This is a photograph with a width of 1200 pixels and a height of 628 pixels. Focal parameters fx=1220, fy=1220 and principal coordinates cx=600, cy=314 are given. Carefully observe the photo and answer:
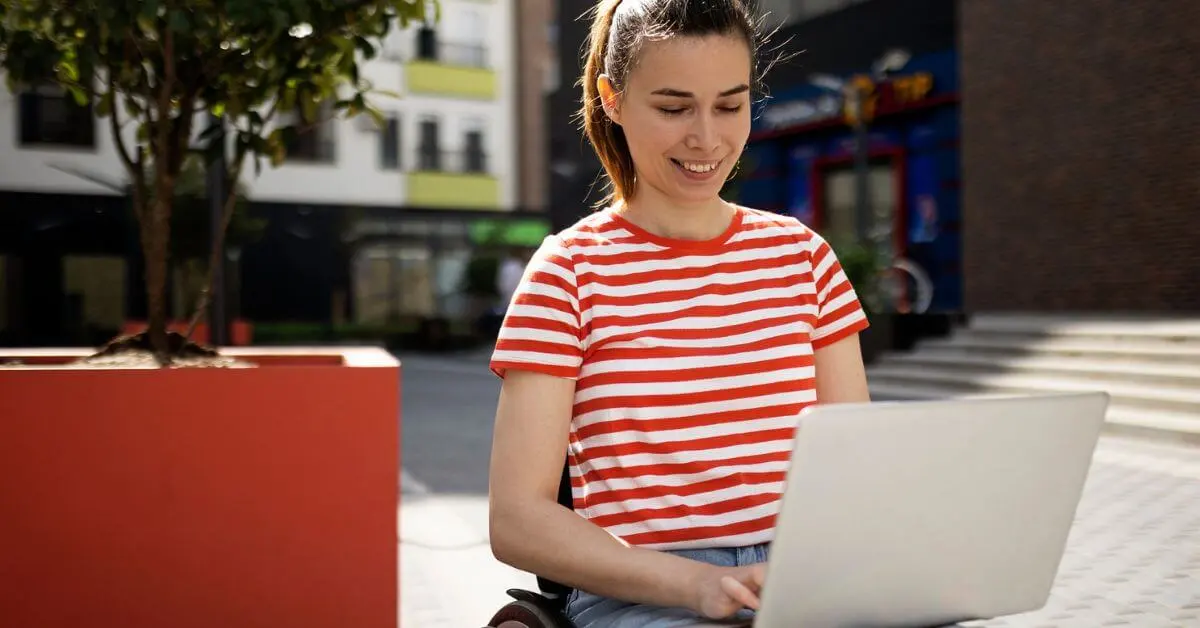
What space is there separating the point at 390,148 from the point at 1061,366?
20.8 metres

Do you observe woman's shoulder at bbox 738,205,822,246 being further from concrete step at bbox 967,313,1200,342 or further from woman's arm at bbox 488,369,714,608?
concrete step at bbox 967,313,1200,342

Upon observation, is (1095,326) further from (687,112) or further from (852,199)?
(852,199)

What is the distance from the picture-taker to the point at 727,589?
1.40 m

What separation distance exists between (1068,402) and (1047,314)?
13.2 meters

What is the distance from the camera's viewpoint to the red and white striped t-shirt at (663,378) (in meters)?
1.66

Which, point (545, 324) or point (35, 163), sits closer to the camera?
point (545, 324)

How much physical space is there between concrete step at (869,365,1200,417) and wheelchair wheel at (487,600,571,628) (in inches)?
308

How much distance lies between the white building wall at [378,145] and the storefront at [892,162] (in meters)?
9.05

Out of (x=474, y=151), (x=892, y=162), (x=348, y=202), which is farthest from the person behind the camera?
(x=474, y=151)

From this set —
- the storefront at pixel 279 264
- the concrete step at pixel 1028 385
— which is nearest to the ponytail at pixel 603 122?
the concrete step at pixel 1028 385

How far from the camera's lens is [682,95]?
172 centimetres

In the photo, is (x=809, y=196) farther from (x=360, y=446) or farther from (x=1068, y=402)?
(x=1068, y=402)

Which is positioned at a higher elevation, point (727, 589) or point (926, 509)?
point (926, 509)

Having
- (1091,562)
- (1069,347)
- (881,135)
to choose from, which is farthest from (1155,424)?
(881,135)
